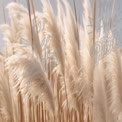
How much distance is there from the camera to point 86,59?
1.12 m

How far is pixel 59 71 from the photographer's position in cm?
113

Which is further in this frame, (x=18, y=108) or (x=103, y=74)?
(x=18, y=108)

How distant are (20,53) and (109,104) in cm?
28

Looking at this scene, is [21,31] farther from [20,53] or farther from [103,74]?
[103,74]

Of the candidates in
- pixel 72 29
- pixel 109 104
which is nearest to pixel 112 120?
pixel 109 104

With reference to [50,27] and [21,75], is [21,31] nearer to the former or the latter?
[50,27]

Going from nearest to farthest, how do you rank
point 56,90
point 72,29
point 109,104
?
point 109,104 < point 72,29 < point 56,90

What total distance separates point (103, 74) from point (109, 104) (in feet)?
0.33

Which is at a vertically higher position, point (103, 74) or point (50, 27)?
point (50, 27)

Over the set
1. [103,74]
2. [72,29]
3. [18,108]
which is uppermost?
[72,29]

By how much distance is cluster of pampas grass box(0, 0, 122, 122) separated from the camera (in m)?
1.00

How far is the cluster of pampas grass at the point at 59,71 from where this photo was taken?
1.00 meters

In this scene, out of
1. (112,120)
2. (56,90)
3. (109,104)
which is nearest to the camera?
(112,120)

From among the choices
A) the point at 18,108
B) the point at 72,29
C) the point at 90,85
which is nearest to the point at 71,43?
the point at 72,29
